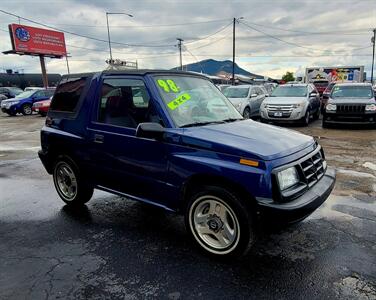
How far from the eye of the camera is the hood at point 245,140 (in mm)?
3250

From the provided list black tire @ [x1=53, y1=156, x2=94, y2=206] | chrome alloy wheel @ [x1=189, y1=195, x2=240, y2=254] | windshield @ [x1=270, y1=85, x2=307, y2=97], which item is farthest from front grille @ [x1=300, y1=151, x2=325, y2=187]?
windshield @ [x1=270, y1=85, x2=307, y2=97]

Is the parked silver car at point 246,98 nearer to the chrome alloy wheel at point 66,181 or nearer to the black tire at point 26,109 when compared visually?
the chrome alloy wheel at point 66,181

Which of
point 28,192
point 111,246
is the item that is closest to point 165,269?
point 111,246

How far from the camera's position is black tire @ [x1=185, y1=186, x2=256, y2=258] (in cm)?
326

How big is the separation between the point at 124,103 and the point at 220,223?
1841 millimetres

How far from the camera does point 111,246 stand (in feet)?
12.7

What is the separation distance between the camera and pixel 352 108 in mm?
12281

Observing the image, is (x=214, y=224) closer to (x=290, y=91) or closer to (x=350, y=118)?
(x=350, y=118)

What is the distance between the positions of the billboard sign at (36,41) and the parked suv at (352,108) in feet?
114

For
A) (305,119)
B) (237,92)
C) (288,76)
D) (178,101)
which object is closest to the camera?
(178,101)

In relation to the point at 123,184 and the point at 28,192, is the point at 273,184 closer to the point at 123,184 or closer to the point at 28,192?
the point at 123,184

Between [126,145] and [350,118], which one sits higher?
[126,145]

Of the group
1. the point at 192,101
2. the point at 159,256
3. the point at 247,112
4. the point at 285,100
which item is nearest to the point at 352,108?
the point at 285,100

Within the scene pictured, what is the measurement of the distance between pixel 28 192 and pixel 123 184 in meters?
2.61
